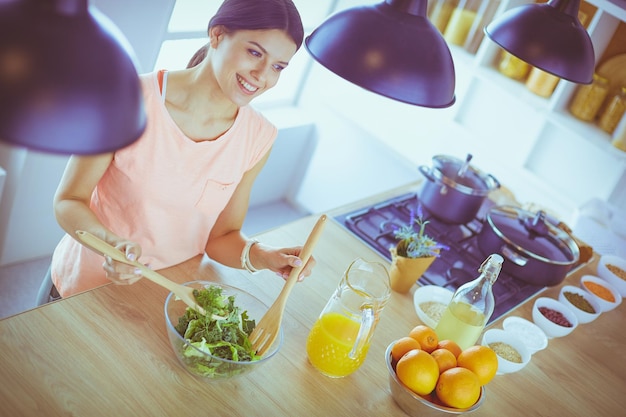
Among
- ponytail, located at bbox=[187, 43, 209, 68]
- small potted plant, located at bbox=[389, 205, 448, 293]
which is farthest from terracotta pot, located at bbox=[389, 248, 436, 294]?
ponytail, located at bbox=[187, 43, 209, 68]

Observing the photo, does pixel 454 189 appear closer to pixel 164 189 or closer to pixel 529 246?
pixel 529 246

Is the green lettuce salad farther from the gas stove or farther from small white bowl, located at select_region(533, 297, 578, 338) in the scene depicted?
small white bowl, located at select_region(533, 297, 578, 338)

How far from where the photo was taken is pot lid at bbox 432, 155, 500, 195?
6.98 feet

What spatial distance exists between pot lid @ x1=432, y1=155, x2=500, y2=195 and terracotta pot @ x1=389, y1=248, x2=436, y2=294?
0.46 meters

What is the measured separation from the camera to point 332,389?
4.44 ft

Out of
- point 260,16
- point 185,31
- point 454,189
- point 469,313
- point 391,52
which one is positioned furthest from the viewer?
point 185,31

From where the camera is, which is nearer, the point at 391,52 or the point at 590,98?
the point at 391,52

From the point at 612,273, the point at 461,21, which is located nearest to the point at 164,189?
the point at 612,273

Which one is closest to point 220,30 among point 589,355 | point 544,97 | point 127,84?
point 127,84

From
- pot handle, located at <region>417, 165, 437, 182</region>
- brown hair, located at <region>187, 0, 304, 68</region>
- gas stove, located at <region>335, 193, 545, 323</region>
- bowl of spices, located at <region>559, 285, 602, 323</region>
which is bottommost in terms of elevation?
gas stove, located at <region>335, 193, 545, 323</region>

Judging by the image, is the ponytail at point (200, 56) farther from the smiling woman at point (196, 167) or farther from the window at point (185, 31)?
the window at point (185, 31)

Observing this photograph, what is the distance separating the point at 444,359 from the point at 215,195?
0.69 metres

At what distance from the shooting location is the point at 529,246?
197cm

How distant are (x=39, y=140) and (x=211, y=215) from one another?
110cm
